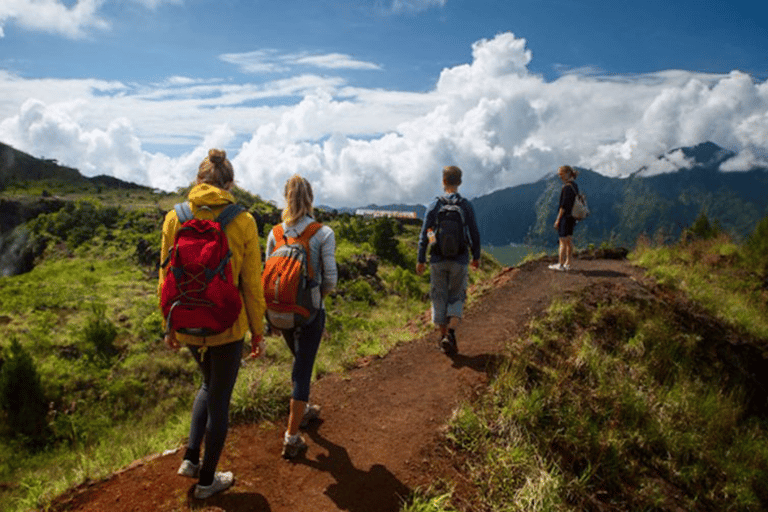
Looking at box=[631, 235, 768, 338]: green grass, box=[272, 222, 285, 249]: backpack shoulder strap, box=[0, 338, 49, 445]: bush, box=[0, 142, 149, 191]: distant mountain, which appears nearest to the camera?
box=[272, 222, 285, 249]: backpack shoulder strap

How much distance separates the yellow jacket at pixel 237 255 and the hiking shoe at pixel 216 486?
1235 mm

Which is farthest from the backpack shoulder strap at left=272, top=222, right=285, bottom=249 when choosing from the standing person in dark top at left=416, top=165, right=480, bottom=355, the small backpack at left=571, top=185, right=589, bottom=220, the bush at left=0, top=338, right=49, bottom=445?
the bush at left=0, top=338, right=49, bottom=445

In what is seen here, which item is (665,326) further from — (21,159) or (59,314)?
(21,159)

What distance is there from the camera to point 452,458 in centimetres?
441

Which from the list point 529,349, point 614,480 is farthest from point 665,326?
point 614,480

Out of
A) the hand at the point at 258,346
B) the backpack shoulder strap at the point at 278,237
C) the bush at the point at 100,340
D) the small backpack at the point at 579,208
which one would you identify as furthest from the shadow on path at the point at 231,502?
the bush at the point at 100,340

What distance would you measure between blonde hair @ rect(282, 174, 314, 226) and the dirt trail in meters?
2.07

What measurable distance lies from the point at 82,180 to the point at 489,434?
399 ft

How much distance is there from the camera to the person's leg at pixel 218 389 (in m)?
3.26

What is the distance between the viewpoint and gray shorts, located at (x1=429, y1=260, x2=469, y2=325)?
609cm

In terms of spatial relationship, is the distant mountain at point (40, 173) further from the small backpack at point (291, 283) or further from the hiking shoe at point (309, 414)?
the small backpack at point (291, 283)

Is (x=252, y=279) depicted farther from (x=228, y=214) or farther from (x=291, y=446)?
(x=291, y=446)

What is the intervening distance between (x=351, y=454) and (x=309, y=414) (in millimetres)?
739

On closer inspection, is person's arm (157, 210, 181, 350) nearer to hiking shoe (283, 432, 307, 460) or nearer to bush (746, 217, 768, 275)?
hiking shoe (283, 432, 307, 460)
